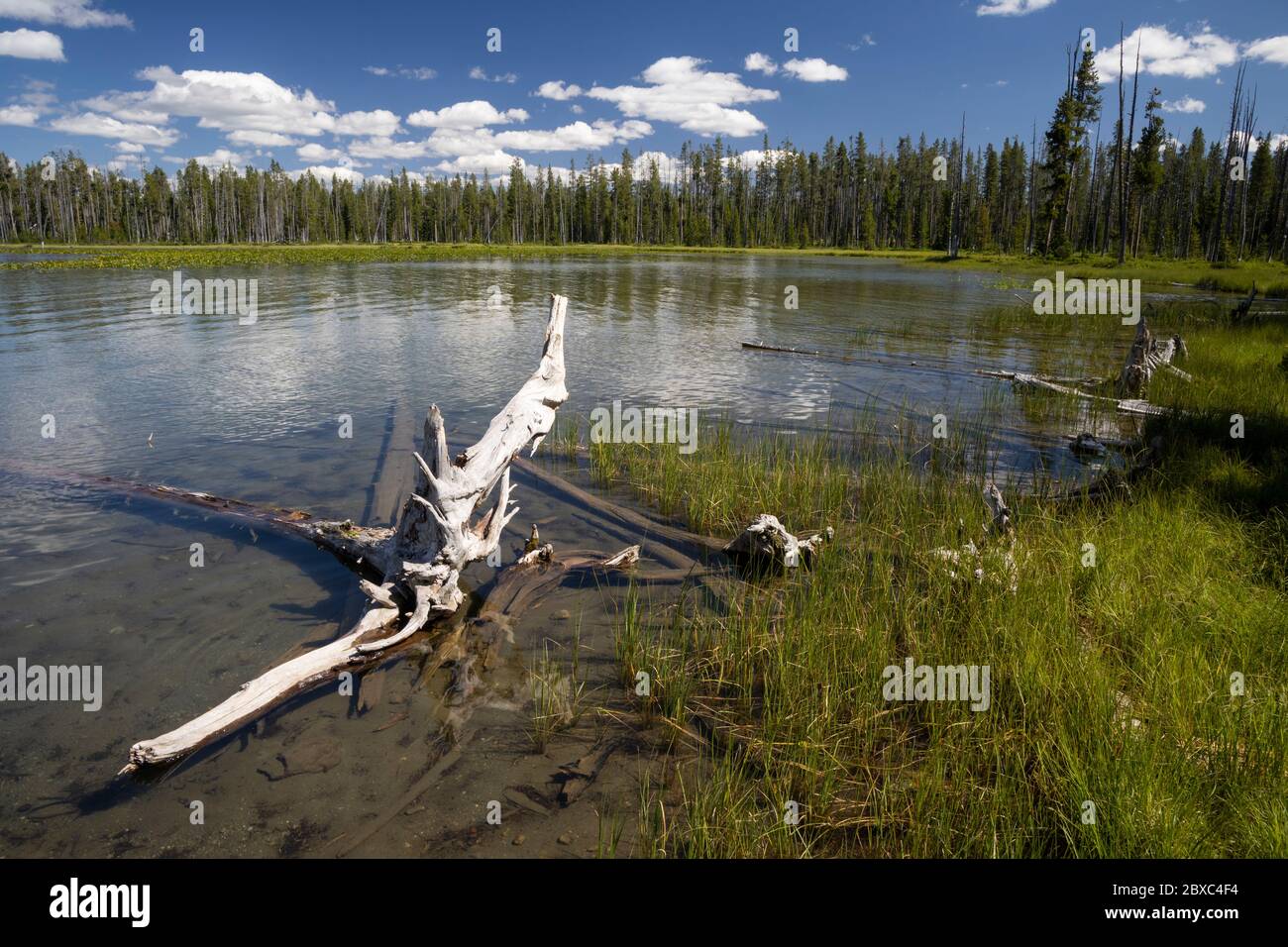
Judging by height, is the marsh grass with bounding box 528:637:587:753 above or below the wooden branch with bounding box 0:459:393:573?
below

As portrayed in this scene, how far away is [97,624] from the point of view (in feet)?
21.7

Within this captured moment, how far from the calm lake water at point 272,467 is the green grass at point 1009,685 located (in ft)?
4.37

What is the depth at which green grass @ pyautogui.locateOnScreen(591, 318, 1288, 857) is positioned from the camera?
146 inches

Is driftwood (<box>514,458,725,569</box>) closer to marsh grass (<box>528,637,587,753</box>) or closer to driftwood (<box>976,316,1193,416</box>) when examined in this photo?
marsh grass (<box>528,637,587,753</box>)

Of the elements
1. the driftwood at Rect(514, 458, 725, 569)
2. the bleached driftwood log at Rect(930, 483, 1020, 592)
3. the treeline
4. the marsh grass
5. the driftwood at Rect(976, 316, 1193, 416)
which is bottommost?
the marsh grass

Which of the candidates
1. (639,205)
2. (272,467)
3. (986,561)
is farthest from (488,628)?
(639,205)

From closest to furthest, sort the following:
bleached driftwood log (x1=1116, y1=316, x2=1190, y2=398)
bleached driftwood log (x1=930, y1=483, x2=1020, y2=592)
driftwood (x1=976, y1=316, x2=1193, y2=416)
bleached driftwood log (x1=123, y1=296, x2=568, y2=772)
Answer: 1. bleached driftwood log (x1=123, y1=296, x2=568, y2=772)
2. bleached driftwood log (x1=930, y1=483, x2=1020, y2=592)
3. driftwood (x1=976, y1=316, x2=1193, y2=416)
4. bleached driftwood log (x1=1116, y1=316, x2=1190, y2=398)

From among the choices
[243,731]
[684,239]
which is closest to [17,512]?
[243,731]

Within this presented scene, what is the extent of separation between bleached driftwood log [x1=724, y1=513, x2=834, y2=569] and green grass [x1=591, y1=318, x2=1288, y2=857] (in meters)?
0.21

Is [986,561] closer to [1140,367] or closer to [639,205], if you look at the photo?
[1140,367]

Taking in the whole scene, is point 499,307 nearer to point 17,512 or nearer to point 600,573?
point 17,512

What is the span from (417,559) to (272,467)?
218 inches

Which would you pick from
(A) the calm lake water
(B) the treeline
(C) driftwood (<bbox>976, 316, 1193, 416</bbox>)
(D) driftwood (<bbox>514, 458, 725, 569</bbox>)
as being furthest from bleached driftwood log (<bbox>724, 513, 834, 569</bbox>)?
(B) the treeline

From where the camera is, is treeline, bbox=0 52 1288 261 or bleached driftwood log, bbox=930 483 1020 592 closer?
bleached driftwood log, bbox=930 483 1020 592
